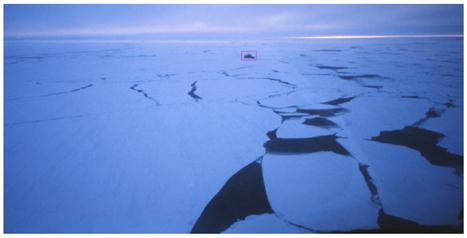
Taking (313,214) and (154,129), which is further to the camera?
(154,129)

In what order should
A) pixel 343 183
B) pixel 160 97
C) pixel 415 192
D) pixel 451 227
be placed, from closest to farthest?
pixel 451 227 → pixel 415 192 → pixel 343 183 → pixel 160 97

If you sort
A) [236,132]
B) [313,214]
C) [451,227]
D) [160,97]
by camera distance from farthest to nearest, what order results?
[160,97] < [236,132] < [313,214] < [451,227]

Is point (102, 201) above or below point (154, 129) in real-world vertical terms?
below

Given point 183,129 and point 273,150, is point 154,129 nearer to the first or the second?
point 183,129

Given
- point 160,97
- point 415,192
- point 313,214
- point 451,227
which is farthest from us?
point 160,97

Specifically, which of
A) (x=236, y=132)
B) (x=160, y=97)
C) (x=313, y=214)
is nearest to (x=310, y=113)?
(x=236, y=132)

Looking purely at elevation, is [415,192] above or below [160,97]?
below

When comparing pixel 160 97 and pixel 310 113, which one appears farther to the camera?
pixel 160 97

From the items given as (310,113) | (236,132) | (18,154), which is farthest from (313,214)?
(18,154)

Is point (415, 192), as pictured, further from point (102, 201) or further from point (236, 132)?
point (102, 201)
